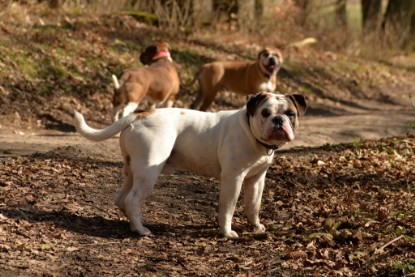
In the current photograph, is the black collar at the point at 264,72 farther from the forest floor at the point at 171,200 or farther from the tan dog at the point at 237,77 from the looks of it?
the forest floor at the point at 171,200

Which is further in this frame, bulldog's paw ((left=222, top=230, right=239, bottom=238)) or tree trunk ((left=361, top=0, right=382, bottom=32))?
tree trunk ((left=361, top=0, right=382, bottom=32))

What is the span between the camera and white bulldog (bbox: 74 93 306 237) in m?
6.32

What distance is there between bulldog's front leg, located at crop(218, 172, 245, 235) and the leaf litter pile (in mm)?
109

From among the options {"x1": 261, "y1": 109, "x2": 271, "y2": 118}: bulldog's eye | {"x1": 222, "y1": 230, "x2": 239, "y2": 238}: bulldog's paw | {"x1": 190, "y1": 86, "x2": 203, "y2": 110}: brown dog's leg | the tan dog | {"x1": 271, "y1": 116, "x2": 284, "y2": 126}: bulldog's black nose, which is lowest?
{"x1": 190, "y1": 86, "x2": 203, "y2": 110}: brown dog's leg

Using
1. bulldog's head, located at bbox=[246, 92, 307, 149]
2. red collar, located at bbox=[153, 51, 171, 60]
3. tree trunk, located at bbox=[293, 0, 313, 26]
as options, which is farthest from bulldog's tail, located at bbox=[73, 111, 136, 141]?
tree trunk, located at bbox=[293, 0, 313, 26]

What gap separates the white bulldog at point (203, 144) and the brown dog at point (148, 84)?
620cm

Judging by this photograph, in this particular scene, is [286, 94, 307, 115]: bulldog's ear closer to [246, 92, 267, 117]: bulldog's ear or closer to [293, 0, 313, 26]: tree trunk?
[246, 92, 267, 117]: bulldog's ear

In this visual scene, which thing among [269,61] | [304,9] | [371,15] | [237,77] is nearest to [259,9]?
[304,9]

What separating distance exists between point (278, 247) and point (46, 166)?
3325 millimetres

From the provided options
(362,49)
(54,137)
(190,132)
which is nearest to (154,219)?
(190,132)

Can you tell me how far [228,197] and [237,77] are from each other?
9942 mm

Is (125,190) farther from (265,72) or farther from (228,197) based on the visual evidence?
(265,72)

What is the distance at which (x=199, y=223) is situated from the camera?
717 cm

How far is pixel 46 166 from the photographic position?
8.55 m
